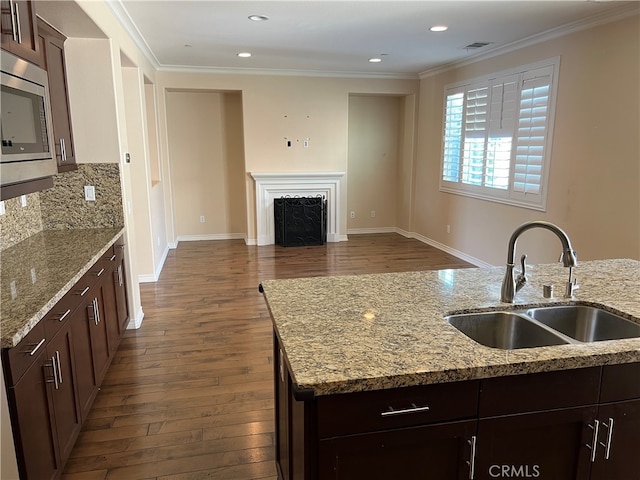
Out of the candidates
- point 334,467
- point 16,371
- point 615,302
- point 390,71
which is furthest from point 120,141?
point 390,71

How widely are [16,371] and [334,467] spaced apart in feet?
3.92

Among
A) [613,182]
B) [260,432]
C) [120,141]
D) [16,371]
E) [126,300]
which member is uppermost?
[120,141]

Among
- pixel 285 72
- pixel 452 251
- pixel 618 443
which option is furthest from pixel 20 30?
pixel 452 251

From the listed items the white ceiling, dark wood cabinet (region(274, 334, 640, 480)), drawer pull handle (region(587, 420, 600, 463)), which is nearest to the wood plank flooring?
dark wood cabinet (region(274, 334, 640, 480))

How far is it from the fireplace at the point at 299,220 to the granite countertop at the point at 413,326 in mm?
4789

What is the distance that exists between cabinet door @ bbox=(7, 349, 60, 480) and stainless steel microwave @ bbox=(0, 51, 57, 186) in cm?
82

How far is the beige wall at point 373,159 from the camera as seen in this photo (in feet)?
25.2

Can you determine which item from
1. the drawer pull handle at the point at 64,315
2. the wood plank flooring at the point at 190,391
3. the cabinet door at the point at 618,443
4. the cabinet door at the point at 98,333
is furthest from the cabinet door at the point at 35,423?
the cabinet door at the point at 618,443

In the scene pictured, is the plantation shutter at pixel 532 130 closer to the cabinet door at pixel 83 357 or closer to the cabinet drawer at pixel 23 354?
the cabinet door at pixel 83 357

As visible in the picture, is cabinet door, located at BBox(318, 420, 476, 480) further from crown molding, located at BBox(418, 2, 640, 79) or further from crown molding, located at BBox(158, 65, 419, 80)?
crown molding, located at BBox(158, 65, 419, 80)

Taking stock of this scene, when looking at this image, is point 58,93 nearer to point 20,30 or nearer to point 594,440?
point 20,30

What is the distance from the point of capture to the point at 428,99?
6.90 metres

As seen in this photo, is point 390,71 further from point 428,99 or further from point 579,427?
point 579,427

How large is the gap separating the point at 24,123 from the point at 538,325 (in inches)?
95.1
